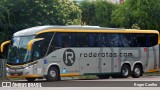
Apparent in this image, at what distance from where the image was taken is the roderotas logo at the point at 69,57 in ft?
87.1

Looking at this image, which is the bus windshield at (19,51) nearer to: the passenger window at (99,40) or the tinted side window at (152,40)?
the passenger window at (99,40)

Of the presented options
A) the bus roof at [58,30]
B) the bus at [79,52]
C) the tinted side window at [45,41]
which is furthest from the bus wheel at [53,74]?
A: the bus roof at [58,30]

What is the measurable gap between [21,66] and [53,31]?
2726 mm

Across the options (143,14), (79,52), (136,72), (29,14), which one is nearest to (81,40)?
(79,52)

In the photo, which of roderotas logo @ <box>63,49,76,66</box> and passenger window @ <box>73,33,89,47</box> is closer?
roderotas logo @ <box>63,49,76,66</box>

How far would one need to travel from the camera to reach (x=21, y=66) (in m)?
25.2

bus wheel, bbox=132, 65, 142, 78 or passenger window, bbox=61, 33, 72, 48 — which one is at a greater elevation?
passenger window, bbox=61, 33, 72, 48

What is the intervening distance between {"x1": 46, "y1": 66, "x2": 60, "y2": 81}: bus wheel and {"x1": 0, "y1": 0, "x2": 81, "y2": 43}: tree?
14.5m

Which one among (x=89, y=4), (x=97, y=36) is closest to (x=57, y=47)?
(x=97, y=36)

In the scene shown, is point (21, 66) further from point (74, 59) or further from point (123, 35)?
point (123, 35)

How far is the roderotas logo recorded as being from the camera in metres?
26.6

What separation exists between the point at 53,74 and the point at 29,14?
17.1 metres

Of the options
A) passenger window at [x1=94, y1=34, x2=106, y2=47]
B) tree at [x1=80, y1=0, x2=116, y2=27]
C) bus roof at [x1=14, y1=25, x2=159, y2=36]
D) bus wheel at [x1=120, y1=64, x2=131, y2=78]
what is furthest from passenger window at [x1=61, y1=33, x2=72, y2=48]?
tree at [x1=80, y1=0, x2=116, y2=27]

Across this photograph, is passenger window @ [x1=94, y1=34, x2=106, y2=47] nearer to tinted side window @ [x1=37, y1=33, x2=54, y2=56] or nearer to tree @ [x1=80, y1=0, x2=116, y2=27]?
tinted side window @ [x1=37, y1=33, x2=54, y2=56]
